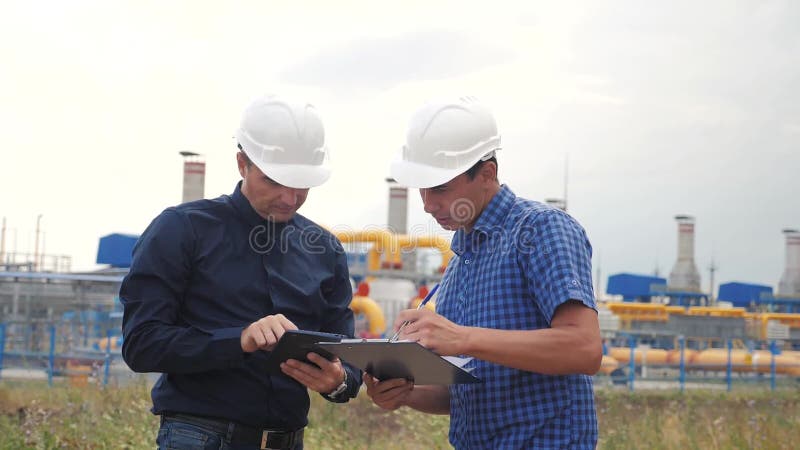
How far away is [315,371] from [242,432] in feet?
1.04

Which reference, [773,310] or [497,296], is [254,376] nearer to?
[497,296]

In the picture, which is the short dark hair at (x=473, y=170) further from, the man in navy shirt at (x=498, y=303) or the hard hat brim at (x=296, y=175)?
the hard hat brim at (x=296, y=175)

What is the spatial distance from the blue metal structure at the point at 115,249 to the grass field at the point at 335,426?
1416cm

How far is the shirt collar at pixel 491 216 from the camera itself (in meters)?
2.71

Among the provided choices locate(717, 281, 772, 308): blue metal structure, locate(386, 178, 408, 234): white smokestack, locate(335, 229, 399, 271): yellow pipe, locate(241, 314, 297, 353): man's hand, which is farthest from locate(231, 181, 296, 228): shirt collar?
locate(717, 281, 772, 308): blue metal structure

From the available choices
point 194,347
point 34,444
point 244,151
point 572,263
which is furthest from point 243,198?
point 34,444

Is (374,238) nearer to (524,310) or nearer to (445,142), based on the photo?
(445,142)

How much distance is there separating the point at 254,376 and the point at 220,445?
0.74ft

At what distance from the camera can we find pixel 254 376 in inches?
112

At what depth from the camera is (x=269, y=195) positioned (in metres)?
3.03

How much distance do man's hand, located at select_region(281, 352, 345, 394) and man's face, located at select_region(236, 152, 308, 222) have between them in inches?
21.8

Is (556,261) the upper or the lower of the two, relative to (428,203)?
lower

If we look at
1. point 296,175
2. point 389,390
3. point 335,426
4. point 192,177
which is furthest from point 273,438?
point 192,177

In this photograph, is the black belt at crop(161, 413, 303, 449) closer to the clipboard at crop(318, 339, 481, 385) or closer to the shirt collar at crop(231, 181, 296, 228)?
the clipboard at crop(318, 339, 481, 385)
